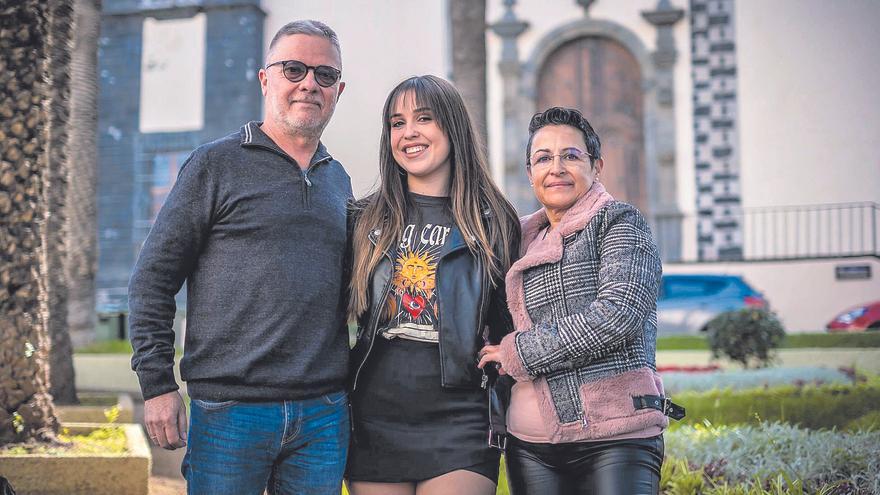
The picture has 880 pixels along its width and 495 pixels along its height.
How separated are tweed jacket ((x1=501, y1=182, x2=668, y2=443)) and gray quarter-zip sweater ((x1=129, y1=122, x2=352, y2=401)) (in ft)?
2.09

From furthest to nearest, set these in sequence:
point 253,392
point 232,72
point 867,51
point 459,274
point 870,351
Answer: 1. point 232,72
2. point 867,51
3. point 870,351
4. point 459,274
5. point 253,392

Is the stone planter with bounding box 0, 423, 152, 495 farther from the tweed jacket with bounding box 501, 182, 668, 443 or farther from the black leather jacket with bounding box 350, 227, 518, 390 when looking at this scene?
the tweed jacket with bounding box 501, 182, 668, 443

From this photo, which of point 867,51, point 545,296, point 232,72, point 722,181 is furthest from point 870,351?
point 232,72

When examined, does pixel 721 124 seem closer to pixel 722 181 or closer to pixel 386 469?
pixel 722 181

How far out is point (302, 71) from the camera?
9.30ft

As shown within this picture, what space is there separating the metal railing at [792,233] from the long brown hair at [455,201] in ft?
42.7

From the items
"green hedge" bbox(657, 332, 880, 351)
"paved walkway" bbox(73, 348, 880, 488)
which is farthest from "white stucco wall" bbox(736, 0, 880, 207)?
"paved walkway" bbox(73, 348, 880, 488)

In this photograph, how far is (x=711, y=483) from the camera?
162 inches

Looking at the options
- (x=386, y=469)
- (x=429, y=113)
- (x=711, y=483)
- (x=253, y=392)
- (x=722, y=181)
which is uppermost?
(x=722, y=181)

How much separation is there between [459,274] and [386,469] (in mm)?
673

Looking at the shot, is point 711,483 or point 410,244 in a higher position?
point 410,244

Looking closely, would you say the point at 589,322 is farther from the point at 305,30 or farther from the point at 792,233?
the point at 792,233

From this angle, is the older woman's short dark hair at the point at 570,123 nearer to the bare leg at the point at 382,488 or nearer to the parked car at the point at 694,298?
the bare leg at the point at 382,488

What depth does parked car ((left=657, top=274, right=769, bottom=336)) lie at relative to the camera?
1403 centimetres
